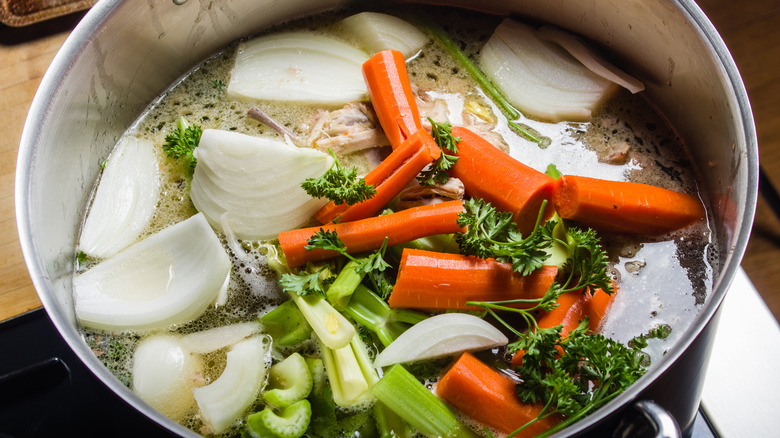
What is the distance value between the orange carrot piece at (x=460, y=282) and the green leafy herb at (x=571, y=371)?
0.14 m

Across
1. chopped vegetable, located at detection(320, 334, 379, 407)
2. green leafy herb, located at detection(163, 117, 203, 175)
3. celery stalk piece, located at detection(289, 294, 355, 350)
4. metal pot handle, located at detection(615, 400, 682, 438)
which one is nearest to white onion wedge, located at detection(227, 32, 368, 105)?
green leafy herb, located at detection(163, 117, 203, 175)

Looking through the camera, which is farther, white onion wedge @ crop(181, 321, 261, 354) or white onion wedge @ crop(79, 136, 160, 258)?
white onion wedge @ crop(79, 136, 160, 258)

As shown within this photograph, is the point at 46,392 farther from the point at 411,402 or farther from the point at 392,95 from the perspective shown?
the point at 392,95

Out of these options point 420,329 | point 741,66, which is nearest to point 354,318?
point 420,329

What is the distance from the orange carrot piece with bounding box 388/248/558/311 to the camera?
1.39 m

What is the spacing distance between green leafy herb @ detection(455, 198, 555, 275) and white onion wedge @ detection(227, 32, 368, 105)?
533 millimetres

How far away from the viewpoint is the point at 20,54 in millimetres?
1901

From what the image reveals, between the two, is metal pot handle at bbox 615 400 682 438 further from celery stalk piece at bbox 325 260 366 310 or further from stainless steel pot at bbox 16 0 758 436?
celery stalk piece at bbox 325 260 366 310

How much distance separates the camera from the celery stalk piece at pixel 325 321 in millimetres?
1346

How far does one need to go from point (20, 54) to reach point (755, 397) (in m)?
2.07

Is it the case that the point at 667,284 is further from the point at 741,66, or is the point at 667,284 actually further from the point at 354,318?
the point at 741,66

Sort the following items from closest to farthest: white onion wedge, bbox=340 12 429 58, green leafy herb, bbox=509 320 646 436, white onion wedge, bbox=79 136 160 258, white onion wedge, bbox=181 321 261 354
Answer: green leafy herb, bbox=509 320 646 436
white onion wedge, bbox=181 321 261 354
white onion wedge, bbox=79 136 160 258
white onion wedge, bbox=340 12 429 58

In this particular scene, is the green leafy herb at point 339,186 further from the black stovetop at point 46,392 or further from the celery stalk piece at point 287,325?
the black stovetop at point 46,392

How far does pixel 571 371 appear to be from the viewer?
1.29m
